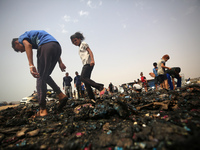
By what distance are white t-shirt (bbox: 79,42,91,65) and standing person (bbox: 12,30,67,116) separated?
0.62 metres

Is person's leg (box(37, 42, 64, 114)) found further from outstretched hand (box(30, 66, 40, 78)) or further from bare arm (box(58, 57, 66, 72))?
bare arm (box(58, 57, 66, 72))

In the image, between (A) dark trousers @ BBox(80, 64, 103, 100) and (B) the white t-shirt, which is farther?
(B) the white t-shirt

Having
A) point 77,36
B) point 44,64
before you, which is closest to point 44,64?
point 44,64

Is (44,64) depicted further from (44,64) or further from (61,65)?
(61,65)

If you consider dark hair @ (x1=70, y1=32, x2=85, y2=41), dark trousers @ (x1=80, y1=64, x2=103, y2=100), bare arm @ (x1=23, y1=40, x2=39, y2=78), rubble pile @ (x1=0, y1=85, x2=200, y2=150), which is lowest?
rubble pile @ (x1=0, y1=85, x2=200, y2=150)

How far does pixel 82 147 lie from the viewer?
1005 mm

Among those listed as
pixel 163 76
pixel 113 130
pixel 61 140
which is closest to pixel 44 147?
pixel 61 140

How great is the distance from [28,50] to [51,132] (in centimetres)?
179

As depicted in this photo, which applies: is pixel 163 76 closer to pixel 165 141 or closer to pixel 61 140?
pixel 165 141

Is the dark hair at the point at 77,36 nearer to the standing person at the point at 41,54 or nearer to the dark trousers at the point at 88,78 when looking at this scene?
the standing person at the point at 41,54

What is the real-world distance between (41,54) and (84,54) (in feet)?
3.41

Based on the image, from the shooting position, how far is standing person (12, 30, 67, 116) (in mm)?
2150

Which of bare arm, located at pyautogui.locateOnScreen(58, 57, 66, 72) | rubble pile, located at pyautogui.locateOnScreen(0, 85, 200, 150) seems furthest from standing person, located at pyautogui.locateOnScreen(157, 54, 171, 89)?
bare arm, located at pyautogui.locateOnScreen(58, 57, 66, 72)

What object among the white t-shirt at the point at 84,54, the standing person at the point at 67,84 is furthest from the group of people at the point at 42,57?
the standing person at the point at 67,84
